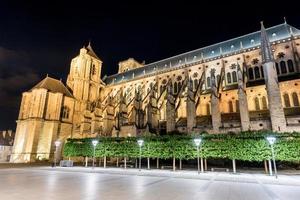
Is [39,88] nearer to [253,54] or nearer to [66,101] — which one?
[66,101]

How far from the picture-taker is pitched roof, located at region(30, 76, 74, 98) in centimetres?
3796

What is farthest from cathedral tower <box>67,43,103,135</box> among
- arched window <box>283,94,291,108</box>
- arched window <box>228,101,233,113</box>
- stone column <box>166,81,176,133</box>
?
arched window <box>283,94,291,108</box>

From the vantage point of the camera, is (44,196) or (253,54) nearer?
(44,196)

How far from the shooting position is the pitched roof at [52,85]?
38.0 meters

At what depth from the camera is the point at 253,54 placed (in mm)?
32219

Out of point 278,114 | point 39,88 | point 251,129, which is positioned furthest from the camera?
point 39,88

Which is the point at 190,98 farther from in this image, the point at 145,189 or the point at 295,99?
the point at 145,189

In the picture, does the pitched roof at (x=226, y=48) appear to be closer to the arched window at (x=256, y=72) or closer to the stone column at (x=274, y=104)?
the arched window at (x=256, y=72)

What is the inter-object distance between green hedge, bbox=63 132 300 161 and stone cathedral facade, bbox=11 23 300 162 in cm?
428

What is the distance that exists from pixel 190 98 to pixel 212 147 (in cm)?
954

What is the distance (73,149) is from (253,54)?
3270 cm

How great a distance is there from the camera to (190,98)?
28.0 meters

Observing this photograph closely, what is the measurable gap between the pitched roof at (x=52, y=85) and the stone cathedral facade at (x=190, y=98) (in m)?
0.24

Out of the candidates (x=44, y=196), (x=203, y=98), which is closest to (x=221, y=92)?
(x=203, y=98)
